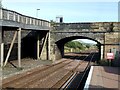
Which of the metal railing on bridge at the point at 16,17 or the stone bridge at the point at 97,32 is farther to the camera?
the stone bridge at the point at 97,32

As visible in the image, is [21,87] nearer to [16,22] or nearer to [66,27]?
[16,22]

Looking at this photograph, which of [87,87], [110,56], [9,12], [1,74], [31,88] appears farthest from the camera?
[110,56]

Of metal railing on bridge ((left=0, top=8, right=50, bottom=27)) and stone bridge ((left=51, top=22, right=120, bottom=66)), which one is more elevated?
metal railing on bridge ((left=0, top=8, right=50, bottom=27))

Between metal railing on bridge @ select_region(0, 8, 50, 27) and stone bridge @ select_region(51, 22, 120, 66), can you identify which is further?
stone bridge @ select_region(51, 22, 120, 66)

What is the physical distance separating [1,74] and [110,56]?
472 inches

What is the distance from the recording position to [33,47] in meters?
34.9

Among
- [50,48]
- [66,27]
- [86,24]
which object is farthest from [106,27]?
[50,48]

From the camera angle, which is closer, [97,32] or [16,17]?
[16,17]

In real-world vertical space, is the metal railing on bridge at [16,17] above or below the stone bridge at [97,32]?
above

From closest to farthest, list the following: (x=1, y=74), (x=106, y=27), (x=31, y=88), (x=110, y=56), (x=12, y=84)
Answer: (x=31, y=88), (x=12, y=84), (x=1, y=74), (x=110, y=56), (x=106, y=27)

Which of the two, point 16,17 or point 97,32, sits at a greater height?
point 16,17

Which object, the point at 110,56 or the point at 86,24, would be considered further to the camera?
the point at 86,24

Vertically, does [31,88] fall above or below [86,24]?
below

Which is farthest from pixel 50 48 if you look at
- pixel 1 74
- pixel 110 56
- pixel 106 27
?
pixel 1 74
